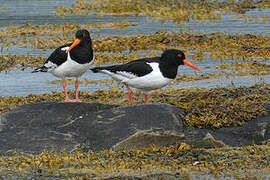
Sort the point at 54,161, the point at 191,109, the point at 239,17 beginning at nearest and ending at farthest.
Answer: the point at 54,161
the point at 191,109
the point at 239,17

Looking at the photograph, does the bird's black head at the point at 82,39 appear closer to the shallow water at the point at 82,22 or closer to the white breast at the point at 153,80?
the white breast at the point at 153,80

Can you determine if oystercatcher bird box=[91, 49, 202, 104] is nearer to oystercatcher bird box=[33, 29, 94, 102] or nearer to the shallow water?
oystercatcher bird box=[33, 29, 94, 102]

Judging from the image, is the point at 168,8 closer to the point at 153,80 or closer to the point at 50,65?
the point at 50,65

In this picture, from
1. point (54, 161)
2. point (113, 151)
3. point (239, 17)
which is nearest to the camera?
point (54, 161)

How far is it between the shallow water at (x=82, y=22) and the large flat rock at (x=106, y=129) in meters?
4.27

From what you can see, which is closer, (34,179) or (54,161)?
(34,179)

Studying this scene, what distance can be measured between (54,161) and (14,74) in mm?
9522

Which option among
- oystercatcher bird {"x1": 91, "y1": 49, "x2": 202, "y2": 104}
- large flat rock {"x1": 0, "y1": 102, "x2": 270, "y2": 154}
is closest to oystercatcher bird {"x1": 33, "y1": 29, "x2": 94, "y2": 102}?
oystercatcher bird {"x1": 91, "y1": 49, "x2": 202, "y2": 104}

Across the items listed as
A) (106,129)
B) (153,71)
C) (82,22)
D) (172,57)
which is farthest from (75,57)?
(82,22)

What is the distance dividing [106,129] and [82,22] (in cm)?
2099

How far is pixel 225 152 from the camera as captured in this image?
10055mm

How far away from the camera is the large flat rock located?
34.9 feet

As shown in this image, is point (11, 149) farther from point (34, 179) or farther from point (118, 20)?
point (118, 20)

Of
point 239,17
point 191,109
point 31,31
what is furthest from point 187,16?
point 191,109
